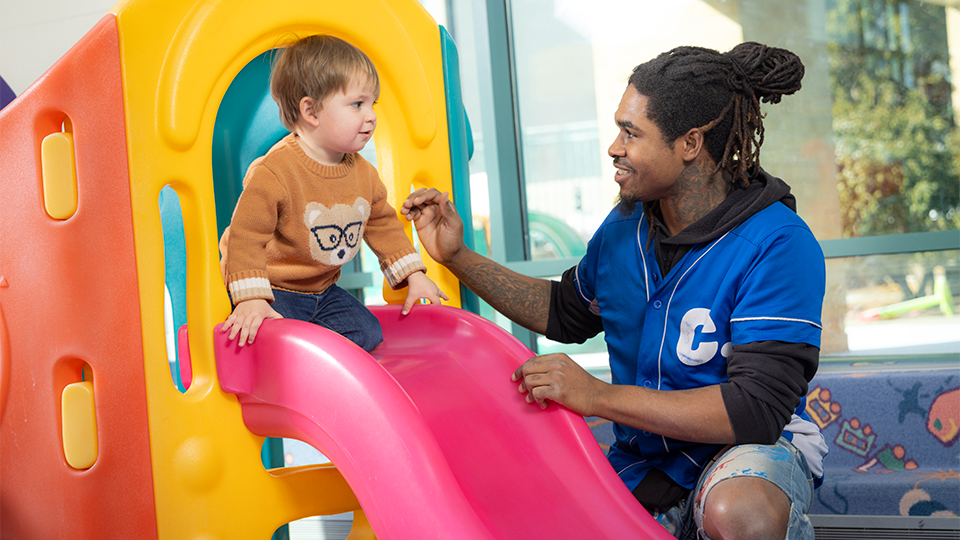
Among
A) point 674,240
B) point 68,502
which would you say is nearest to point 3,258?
point 68,502

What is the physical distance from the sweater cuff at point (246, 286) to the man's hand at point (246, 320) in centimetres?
1

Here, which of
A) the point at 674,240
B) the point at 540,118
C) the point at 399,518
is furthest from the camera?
the point at 540,118

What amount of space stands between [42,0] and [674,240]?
3.05m

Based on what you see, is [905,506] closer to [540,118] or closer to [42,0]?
[540,118]

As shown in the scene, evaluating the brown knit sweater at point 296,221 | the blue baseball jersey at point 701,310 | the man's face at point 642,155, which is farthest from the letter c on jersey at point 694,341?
the brown knit sweater at point 296,221

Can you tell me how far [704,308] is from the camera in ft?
4.06

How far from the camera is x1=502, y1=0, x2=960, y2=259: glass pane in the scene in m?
2.37

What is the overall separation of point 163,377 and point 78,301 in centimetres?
17

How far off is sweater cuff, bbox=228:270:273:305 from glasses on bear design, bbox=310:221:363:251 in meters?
0.15

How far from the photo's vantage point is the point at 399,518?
3.10 ft

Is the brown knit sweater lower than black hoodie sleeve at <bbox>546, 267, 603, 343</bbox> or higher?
higher

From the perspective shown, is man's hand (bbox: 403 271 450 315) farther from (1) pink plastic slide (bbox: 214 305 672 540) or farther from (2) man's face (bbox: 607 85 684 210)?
(2) man's face (bbox: 607 85 684 210)

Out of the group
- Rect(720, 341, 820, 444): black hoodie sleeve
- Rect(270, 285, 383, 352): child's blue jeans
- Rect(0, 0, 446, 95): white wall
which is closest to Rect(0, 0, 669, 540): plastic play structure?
Rect(270, 285, 383, 352): child's blue jeans

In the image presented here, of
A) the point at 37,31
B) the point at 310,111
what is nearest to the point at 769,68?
the point at 310,111
